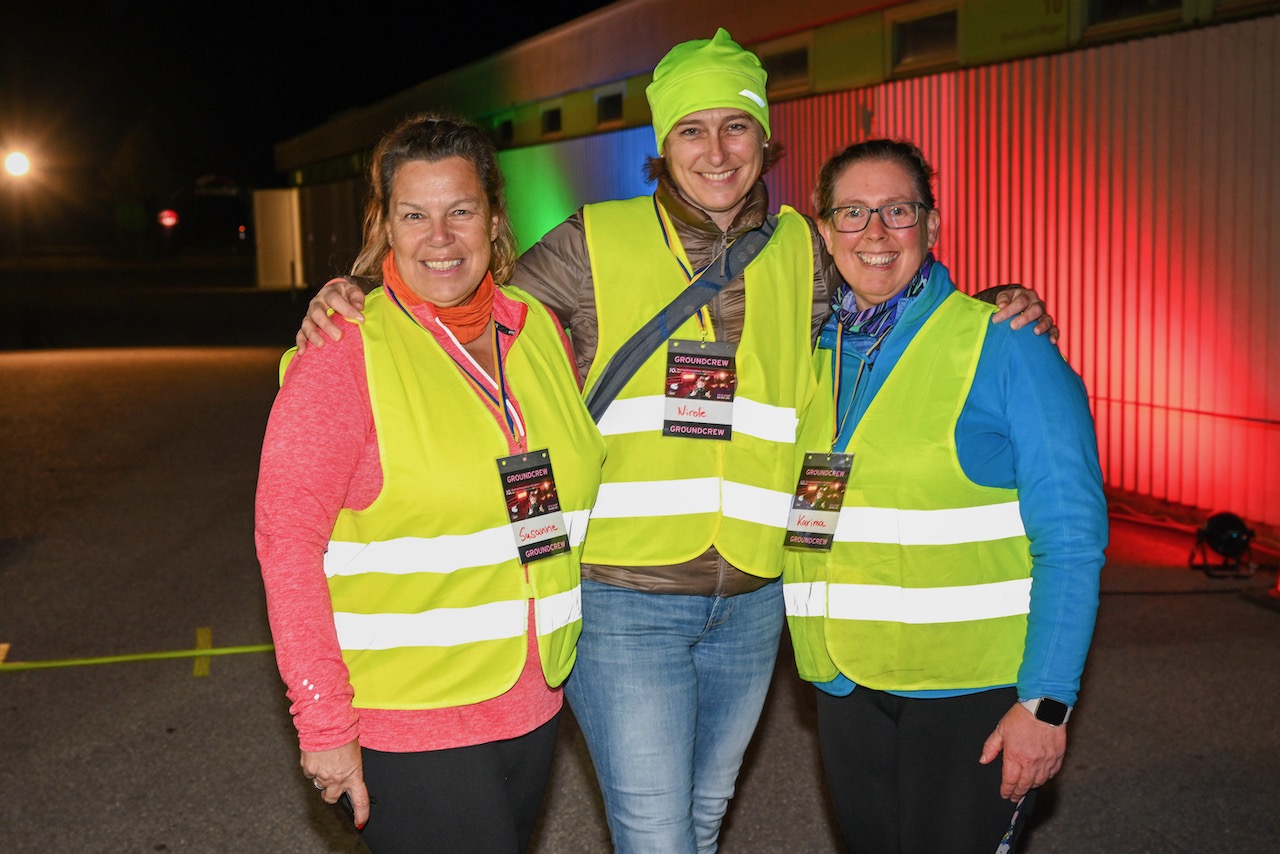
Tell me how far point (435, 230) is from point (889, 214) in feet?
3.10

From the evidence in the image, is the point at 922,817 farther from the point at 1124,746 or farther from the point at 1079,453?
the point at 1124,746

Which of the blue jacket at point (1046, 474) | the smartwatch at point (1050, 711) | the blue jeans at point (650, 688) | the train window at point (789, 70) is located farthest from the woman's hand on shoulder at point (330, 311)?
the train window at point (789, 70)

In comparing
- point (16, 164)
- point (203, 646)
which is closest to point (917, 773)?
point (203, 646)

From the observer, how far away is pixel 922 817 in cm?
266

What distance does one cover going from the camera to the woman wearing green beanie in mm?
2799

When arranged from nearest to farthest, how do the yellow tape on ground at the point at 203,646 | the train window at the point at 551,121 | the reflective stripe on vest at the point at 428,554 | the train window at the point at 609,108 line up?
the reflective stripe on vest at the point at 428,554
the yellow tape on ground at the point at 203,646
the train window at the point at 609,108
the train window at the point at 551,121

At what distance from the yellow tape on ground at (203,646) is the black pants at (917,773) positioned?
13.0ft

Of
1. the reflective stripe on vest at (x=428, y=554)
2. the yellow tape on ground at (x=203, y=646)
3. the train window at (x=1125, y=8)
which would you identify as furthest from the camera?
the train window at (x=1125, y=8)

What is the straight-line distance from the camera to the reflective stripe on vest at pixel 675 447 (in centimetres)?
280

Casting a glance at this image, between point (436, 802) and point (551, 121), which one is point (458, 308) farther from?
point (551, 121)

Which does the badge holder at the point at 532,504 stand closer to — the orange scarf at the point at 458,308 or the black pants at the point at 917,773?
the orange scarf at the point at 458,308

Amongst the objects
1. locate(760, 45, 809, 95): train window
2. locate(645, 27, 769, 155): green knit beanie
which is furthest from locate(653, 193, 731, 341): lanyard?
locate(760, 45, 809, 95): train window

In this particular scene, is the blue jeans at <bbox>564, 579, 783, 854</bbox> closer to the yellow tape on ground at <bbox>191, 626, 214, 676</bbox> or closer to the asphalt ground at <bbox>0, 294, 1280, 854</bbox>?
the asphalt ground at <bbox>0, 294, 1280, 854</bbox>

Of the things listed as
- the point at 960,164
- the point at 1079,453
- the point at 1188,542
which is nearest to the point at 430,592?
the point at 1079,453
